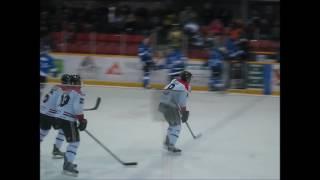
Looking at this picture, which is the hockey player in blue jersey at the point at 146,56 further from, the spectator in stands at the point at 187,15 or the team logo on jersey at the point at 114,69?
the spectator in stands at the point at 187,15

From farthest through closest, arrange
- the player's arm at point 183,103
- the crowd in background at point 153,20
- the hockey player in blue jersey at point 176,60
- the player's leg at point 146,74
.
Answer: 1. the crowd in background at point 153,20
2. the player's leg at point 146,74
3. the hockey player in blue jersey at point 176,60
4. the player's arm at point 183,103

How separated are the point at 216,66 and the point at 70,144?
4097 millimetres

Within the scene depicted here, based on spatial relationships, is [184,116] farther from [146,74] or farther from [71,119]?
[146,74]

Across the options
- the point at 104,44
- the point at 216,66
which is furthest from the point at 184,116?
the point at 104,44

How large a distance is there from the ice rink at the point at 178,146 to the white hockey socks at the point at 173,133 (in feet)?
0.16

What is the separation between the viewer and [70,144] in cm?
377

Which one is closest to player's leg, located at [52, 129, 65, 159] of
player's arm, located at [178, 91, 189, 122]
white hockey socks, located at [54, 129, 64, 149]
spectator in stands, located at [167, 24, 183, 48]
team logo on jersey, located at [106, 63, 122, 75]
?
white hockey socks, located at [54, 129, 64, 149]

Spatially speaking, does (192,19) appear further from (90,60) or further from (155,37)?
(90,60)

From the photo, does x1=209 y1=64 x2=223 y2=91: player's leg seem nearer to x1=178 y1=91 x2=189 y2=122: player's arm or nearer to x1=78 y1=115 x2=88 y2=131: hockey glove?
x1=178 y1=91 x2=189 y2=122: player's arm

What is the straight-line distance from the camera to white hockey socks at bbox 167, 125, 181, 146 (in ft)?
12.1

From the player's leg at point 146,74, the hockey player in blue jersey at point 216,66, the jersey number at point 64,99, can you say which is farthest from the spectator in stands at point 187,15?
the jersey number at point 64,99

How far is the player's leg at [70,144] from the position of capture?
12.1 feet
